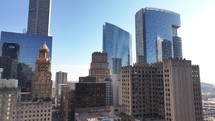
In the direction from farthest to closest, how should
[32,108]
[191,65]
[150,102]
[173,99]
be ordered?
[32,108], [150,102], [191,65], [173,99]

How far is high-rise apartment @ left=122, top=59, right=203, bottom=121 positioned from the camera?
123 m

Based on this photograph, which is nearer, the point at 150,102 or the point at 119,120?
the point at 119,120

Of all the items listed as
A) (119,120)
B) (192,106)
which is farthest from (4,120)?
(192,106)

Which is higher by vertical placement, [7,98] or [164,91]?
[164,91]

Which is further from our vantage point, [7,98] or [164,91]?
[7,98]

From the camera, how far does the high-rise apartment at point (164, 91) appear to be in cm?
12294

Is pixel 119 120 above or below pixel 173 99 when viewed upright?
below

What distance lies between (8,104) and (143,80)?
10773 cm

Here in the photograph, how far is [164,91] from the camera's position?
13125 centimetres

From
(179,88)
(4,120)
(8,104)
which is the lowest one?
(4,120)

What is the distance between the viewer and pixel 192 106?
12488 centimetres

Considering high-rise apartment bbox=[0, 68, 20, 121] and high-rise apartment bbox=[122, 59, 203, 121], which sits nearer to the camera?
high-rise apartment bbox=[122, 59, 203, 121]

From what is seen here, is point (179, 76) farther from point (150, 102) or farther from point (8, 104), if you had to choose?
point (8, 104)

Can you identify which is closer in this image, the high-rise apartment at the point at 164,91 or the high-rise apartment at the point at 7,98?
the high-rise apartment at the point at 164,91
